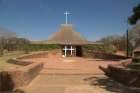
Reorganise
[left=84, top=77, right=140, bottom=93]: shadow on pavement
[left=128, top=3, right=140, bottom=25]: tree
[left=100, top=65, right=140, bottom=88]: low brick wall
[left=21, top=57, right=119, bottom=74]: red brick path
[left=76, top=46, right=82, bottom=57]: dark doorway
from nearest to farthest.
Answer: [left=84, top=77, right=140, bottom=93]: shadow on pavement → [left=100, top=65, right=140, bottom=88]: low brick wall → [left=128, top=3, right=140, bottom=25]: tree → [left=21, top=57, right=119, bottom=74]: red brick path → [left=76, top=46, right=82, bottom=57]: dark doorway

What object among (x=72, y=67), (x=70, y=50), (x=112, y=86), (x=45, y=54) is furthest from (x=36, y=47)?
(x=112, y=86)

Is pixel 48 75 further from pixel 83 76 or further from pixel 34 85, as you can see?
pixel 34 85

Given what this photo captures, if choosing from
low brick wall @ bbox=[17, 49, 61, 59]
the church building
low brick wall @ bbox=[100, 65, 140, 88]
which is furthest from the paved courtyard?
the church building

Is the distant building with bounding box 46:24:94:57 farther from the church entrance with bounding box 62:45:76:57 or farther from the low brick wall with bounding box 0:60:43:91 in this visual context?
the low brick wall with bounding box 0:60:43:91

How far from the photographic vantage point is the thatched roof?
48.7 m

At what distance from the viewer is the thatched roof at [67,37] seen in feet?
160

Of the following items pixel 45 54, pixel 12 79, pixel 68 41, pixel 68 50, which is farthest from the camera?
pixel 68 50

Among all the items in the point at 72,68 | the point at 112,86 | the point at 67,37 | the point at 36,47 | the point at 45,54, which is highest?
the point at 67,37

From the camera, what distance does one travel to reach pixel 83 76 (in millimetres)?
19547

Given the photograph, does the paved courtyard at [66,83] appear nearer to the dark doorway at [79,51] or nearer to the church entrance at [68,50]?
the church entrance at [68,50]

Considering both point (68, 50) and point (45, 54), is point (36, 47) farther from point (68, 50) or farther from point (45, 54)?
point (45, 54)

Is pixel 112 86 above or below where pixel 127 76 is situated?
below

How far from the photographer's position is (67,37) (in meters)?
49.7

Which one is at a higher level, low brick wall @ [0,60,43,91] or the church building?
the church building
